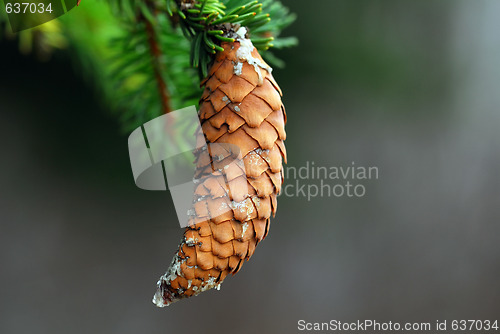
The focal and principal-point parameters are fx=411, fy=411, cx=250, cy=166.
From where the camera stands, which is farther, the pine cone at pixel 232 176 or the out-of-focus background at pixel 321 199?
the out-of-focus background at pixel 321 199

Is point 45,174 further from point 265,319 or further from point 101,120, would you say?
point 265,319

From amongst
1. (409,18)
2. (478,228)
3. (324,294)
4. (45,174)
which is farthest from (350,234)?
(45,174)

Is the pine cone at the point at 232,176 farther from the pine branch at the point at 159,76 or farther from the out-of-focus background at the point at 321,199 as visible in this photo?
the out-of-focus background at the point at 321,199

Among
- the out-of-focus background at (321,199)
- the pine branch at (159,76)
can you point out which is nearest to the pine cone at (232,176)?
the pine branch at (159,76)

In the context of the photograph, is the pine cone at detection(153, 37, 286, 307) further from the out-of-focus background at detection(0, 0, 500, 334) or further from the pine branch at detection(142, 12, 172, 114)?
the out-of-focus background at detection(0, 0, 500, 334)

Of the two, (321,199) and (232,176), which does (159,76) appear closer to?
(232,176)

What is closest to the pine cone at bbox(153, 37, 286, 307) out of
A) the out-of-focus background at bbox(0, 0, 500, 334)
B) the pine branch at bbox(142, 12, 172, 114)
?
the pine branch at bbox(142, 12, 172, 114)

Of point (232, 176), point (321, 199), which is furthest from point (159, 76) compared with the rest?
point (321, 199)

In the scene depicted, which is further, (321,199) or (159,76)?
(321,199)
